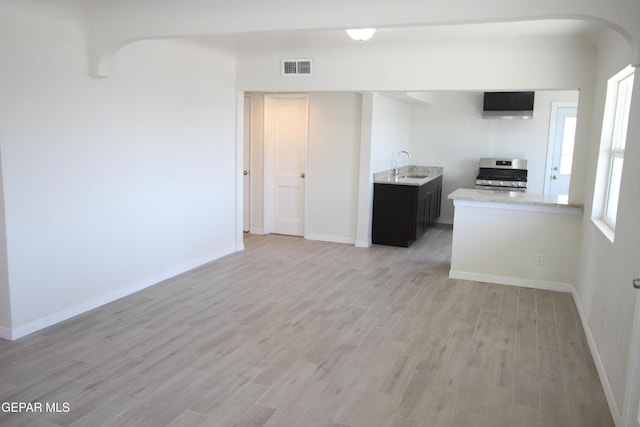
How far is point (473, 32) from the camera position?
4.43m

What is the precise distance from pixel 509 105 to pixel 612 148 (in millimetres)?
4270

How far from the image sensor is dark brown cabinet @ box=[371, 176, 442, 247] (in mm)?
7059

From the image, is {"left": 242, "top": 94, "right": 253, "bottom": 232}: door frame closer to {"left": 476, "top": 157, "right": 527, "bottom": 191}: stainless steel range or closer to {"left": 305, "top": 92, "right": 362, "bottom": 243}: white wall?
{"left": 305, "top": 92, "right": 362, "bottom": 243}: white wall

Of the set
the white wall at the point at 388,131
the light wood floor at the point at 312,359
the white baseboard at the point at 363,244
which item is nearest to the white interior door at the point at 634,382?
the light wood floor at the point at 312,359

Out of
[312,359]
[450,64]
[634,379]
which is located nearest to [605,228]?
[634,379]

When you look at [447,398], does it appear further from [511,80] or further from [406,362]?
[511,80]

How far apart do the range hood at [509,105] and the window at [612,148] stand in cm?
402

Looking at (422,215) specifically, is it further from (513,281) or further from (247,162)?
(247,162)

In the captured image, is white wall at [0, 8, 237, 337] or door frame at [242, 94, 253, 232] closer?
white wall at [0, 8, 237, 337]

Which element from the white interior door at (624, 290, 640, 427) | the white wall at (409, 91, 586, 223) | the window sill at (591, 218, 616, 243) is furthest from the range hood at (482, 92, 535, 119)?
the white interior door at (624, 290, 640, 427)

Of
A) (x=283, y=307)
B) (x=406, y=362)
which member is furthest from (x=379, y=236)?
(x=406, y=362)

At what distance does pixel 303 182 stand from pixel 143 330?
13.7 ft

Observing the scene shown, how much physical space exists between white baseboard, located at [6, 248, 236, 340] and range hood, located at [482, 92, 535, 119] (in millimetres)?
5190

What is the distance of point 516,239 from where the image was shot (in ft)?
17.7
